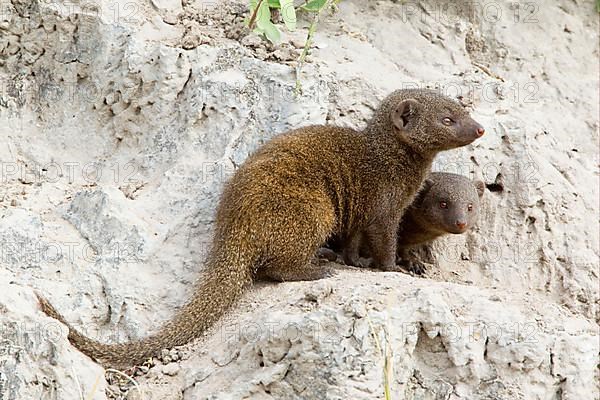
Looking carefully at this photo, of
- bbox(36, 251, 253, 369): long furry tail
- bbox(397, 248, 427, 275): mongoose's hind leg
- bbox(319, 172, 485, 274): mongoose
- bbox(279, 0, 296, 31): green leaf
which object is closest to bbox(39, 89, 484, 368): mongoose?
bbox(36, 251, 253, 369): long furry tail

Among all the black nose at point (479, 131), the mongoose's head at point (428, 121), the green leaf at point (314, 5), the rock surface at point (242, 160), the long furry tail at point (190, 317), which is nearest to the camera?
the rock surface at point (242, 160)

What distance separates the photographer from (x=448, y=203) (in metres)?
4.34

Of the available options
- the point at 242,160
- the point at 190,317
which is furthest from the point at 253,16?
the point at 190,317

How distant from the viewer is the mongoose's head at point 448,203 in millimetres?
4297

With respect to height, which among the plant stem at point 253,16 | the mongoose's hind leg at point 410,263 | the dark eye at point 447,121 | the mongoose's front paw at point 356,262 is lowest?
the mongoose's hind leg at point 410,263

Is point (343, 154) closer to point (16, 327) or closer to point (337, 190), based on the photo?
point (337, 190)

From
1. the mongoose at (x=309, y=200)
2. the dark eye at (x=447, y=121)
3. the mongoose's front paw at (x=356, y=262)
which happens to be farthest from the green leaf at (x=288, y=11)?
the mongoose's front paw at (x=356, y=262)

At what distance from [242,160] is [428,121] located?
77 cm

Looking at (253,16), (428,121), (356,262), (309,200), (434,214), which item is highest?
(253,16)

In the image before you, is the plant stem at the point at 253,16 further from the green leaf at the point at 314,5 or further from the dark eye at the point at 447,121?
the dark eye at the point at 447,121

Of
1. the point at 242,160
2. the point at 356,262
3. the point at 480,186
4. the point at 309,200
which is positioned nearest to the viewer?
the point at 309,200

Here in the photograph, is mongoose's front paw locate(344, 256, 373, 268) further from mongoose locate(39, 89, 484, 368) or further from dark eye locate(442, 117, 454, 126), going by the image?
dark eye locate(442, 117, 454, 126)

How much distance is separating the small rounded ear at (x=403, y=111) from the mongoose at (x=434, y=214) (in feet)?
1.11

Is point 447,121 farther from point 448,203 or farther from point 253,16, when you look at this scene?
point 253,16
